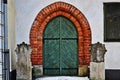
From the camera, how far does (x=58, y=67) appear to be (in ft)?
34.7

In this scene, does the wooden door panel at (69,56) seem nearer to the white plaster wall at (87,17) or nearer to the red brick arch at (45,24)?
the red brick arch at (45,24)

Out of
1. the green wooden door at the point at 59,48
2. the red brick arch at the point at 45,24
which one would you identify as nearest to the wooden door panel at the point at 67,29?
the green wooden door at the point at 59,48

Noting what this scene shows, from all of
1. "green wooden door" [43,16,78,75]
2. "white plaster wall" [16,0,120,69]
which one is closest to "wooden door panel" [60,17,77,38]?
"green wooden door" [43,16,78,75]

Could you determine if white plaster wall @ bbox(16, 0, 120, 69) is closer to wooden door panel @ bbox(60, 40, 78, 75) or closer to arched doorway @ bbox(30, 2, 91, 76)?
arched doorway @ bbox(30, 2, 91, 76)

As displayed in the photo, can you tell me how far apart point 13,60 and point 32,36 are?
3.15 feet

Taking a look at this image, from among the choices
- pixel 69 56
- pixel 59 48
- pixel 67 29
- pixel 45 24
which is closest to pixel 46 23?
pixel 45 24

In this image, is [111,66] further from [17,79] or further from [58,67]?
[17,79]

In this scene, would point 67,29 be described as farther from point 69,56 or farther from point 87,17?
point 69,56

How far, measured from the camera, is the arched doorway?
1042cm

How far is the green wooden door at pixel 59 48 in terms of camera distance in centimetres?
1058

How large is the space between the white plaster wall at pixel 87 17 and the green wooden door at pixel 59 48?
540 mm

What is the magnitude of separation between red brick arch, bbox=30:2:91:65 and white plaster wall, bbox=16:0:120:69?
0.12 m

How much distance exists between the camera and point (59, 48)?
10.6 metres

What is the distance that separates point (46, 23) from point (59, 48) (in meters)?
0.83
